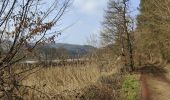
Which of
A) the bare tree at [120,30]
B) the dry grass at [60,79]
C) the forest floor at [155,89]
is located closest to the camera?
the dry grass at [60,79]

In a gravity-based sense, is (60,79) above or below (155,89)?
above

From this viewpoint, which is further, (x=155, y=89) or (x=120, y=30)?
(x=120, y=30)

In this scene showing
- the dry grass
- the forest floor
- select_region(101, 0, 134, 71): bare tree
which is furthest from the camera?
select_region(101, 0, 134, 71): bare tree

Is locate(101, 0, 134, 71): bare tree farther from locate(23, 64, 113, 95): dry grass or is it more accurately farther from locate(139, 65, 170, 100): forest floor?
locate(23, 64, 113, 95): dry grass

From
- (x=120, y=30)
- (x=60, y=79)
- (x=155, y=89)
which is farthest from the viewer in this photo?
(x=120, y=30)

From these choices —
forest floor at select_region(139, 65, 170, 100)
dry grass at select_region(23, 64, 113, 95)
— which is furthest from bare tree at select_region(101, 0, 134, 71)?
dry grass at select_region(23, 64, 113, 95)

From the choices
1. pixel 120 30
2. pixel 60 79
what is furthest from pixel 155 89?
pixel 120 30

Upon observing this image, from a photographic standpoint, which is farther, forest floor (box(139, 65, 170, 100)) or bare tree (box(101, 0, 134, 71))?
bare tree (box(101, 0, 134, 71))

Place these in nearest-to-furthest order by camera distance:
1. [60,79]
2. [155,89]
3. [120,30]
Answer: [60,79] < [155,89] < [120,30]

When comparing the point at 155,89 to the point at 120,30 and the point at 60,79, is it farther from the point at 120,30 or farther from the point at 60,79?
the point at 120,30

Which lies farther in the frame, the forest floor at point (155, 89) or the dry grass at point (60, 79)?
the forest floor at point (155, 89)

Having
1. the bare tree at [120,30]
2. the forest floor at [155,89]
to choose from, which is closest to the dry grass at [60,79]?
the forest floor at [155,89]

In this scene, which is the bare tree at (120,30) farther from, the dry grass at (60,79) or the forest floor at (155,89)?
the dry grass at (60,79)

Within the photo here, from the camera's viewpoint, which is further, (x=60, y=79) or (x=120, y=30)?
(x=120, y=30)
